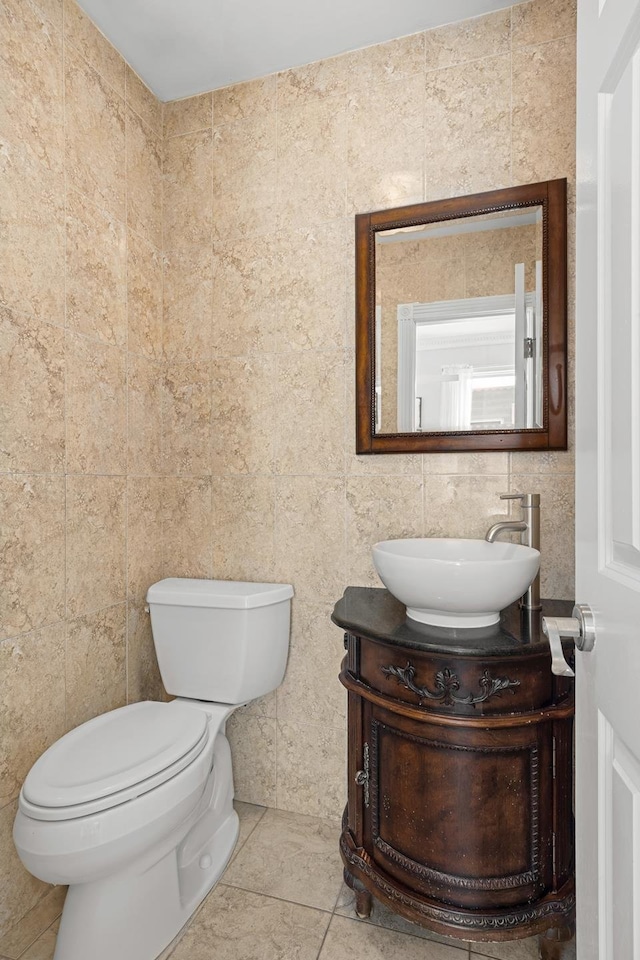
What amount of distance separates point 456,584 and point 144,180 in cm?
172

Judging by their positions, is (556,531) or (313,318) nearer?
(556,531)

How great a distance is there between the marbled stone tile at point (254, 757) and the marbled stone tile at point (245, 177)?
1693 mm

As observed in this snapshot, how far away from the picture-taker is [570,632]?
67 centimetres

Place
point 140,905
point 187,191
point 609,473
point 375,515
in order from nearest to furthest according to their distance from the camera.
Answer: point 609,473 → point 140,905 → point 375,515 → point 187,191

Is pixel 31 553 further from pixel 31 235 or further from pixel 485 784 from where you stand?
pixel 485 784

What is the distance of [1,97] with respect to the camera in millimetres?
1332

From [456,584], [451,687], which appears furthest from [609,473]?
[451,687]

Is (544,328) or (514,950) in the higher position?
(544,328)

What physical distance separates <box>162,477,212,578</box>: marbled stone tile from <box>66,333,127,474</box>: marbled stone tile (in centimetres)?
24

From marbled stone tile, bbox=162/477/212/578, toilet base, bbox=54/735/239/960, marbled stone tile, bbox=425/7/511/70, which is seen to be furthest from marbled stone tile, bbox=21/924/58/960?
marbled stone tile, bbox=425/7/511/70

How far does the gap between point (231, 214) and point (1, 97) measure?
0.74 meters

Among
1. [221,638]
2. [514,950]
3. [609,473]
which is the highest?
[609,473]

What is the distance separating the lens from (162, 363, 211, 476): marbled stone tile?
192 centimetres

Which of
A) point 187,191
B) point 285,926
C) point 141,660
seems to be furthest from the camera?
point 187,191
